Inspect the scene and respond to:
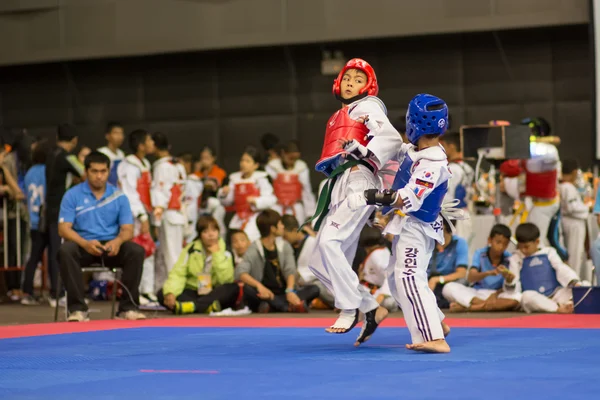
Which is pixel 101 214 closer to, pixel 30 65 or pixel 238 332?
pixel 238 332

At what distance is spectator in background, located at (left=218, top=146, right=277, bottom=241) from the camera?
31.1 feet

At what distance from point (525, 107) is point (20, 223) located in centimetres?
606

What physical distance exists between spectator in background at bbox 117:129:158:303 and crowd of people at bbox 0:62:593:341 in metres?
0.01

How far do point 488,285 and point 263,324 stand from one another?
2.23 m

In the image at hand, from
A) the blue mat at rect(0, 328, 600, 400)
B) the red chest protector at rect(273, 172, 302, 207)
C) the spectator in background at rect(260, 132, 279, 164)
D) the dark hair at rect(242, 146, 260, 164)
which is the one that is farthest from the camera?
the spectator in background at rect(260, 132, 279, 164)

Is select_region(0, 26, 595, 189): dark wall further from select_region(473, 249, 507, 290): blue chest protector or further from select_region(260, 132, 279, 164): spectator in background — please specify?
select_region(473, 249, 507, 290): blue chest protector

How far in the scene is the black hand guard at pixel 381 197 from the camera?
14.0ft

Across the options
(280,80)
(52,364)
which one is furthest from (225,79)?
(52,364)

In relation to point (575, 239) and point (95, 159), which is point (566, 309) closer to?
point (575, 239)

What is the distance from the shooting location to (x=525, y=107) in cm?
1214

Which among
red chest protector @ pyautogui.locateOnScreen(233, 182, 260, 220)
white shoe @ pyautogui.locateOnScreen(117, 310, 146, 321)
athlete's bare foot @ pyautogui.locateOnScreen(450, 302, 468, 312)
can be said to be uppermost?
red chest protector @ pyautogui.locateOnScreen(233, 182, 260, 220)

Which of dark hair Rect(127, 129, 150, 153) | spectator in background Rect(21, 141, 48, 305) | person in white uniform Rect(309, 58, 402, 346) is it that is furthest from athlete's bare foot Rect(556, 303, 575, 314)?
spectator in background Rect(21, 141, 48, 305)

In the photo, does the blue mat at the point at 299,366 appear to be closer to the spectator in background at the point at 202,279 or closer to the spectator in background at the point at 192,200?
the spectator in background at the point at 202,279

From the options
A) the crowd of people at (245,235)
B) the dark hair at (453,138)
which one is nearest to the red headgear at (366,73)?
the crowd of people at (245,235)
